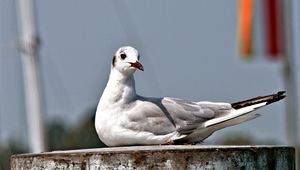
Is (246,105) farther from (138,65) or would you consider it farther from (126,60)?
(126,60)

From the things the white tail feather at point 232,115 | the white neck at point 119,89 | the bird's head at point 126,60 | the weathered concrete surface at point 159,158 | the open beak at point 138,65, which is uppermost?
the bird's head at point 126,60

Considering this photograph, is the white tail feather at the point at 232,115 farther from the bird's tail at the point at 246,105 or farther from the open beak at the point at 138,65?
the open beak at the point at 138,65

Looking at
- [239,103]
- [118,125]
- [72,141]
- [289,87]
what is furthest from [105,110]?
[72,141]

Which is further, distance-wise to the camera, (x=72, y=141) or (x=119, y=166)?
(x=72, y=141)

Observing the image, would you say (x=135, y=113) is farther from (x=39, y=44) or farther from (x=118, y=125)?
(x=39, y=44)

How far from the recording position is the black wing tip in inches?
435

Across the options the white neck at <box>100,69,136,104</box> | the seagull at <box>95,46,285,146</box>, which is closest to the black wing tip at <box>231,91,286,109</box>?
the seagull at <box>95,46,285,146</box>

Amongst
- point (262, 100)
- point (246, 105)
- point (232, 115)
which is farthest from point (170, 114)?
point (262, 100)

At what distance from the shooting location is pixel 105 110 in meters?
11.3

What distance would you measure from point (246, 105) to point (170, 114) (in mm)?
729

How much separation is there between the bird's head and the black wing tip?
38.2 inches

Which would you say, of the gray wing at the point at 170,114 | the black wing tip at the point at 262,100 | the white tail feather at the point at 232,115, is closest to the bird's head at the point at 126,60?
the gray wing at the point at 170,114

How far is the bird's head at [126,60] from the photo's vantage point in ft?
37.8

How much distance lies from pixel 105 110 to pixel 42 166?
1.56 m
